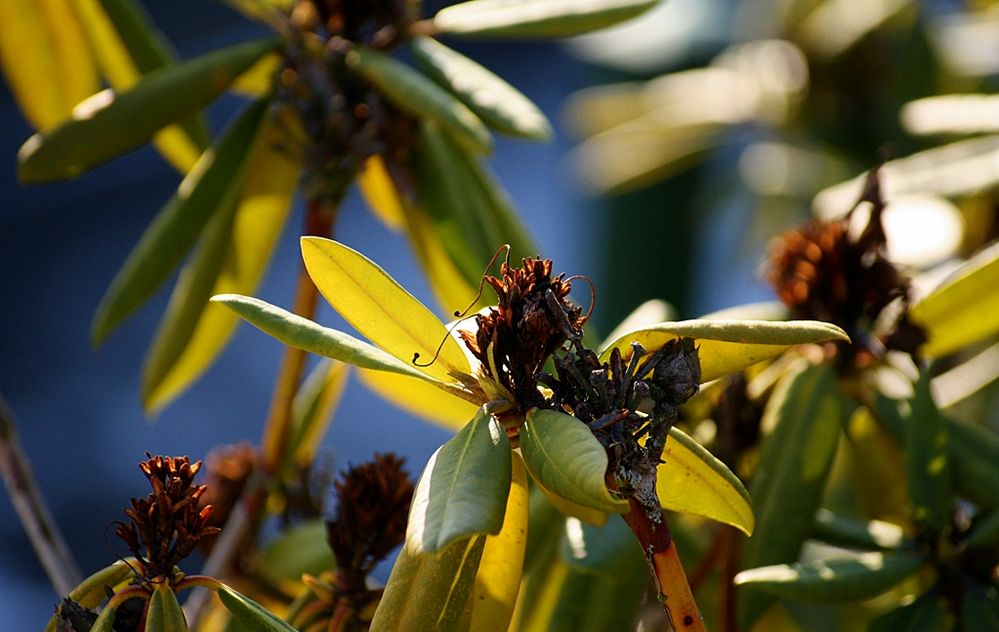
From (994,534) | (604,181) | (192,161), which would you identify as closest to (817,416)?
(994,534)

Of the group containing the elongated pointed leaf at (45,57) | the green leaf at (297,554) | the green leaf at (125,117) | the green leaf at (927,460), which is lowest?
the green leaf at (927,460)

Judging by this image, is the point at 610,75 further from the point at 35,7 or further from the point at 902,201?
the point at 35,7

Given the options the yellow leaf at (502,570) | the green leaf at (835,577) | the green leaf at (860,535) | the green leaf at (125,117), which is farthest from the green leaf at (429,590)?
the green leaf at (125,117)

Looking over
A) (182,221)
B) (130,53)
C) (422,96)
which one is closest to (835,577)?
(422,96)

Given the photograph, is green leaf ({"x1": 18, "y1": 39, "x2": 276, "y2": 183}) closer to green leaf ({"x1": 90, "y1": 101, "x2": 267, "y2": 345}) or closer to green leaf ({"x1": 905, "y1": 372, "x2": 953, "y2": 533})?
green leaf ({"x1": 90, "y1": 101, "x2": 267, "y2": 345})

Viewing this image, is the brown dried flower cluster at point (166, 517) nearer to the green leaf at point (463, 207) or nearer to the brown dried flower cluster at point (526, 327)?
the brown dried flower cluster at point (526, 327)

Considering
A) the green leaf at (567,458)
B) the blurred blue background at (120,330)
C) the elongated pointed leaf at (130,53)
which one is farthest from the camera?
A: the blurred blue background at (120,330)
